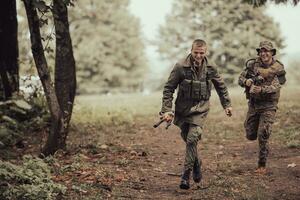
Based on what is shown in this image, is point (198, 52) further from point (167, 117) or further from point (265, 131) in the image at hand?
point (265, 131)

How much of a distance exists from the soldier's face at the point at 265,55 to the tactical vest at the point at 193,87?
139cm

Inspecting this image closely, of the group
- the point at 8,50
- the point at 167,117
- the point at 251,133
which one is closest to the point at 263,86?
the point at 251,133

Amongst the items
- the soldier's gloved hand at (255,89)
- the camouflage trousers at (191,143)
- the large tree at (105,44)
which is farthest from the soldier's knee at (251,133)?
the large tree at (105,44)

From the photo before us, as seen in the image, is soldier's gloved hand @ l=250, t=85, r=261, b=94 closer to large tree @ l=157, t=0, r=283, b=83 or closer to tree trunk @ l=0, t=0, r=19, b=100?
tree trunk @ l=0, t=0, r=19, b=100

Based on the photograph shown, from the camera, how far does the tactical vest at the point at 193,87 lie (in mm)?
7656

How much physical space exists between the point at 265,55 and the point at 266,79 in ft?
1.33

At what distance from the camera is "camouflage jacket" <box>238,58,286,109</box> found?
342 inches

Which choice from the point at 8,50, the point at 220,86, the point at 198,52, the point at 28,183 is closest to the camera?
the point at 28,183

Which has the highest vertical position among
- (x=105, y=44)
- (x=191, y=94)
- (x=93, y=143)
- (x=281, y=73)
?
(x=105, y=44)

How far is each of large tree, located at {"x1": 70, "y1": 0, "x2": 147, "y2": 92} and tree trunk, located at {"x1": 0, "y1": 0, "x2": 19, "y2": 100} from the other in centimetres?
2917

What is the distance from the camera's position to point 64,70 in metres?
10.3

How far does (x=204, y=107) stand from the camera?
25.7 ft

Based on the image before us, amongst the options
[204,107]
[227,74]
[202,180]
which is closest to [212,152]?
[202,180]

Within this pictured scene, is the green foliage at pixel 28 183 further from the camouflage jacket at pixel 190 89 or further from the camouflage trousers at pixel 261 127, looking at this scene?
the camouflage trousers at pixel 261 127
